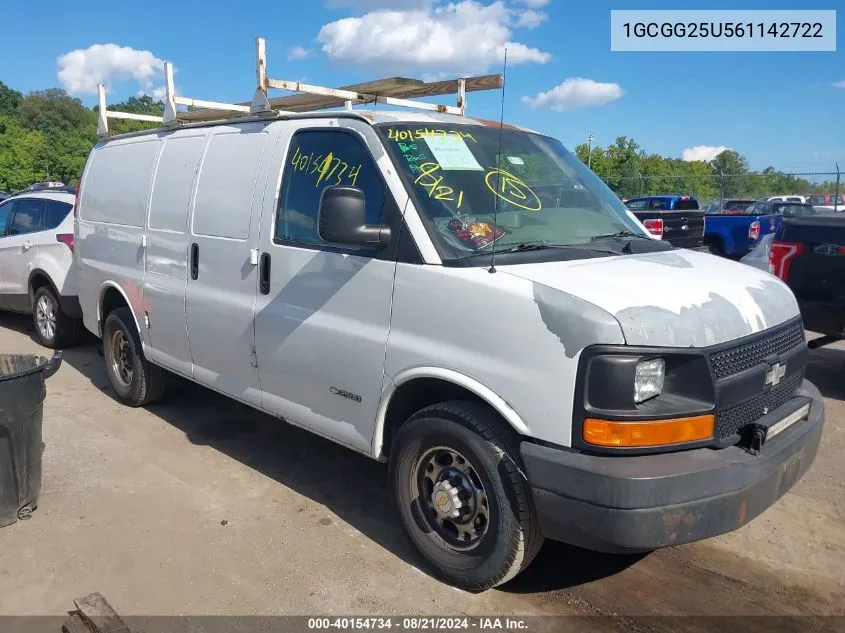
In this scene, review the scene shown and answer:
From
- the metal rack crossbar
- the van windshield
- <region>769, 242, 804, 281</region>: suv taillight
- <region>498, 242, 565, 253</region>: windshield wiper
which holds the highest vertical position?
the metal rack crossbar

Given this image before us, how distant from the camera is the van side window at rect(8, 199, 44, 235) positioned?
8453mm

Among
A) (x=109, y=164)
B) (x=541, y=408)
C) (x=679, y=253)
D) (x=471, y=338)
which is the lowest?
(x=541, y=408)

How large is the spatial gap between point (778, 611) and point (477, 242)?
2.23 m

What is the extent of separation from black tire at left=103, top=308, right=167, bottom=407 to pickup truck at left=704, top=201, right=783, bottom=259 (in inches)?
527

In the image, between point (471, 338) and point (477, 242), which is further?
point (477, 242)

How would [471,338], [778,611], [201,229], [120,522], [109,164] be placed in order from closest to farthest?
[471,338] → [778,611] → [120,522] → [201,229] → [109,164]

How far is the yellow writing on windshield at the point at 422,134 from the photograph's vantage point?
3637mm

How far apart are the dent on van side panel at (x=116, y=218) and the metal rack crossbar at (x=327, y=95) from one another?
0.39m

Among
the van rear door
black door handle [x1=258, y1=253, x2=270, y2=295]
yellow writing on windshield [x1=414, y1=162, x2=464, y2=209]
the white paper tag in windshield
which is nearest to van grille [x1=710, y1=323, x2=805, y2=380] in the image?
yellow writing on windshield [x1=414, y1=162, x2=464, y2=209]

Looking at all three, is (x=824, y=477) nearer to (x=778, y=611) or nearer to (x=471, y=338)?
(x=778, y=611)

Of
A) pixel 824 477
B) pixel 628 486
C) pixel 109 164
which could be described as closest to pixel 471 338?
pixel 628 486

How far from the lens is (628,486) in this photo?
2.63m

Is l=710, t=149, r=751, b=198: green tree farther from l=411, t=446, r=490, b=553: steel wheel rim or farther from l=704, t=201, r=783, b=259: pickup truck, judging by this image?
l=411, t=446, r=490, b=553: steel wheel rim

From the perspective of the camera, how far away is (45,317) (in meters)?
8.16
